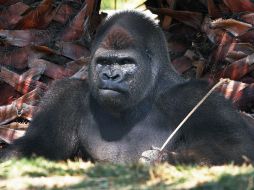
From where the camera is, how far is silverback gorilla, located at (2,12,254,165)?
21.5 ft

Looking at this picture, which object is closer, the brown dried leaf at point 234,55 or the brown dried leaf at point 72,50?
the brown dried leaf at point 234,55

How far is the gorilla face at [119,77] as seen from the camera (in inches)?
256

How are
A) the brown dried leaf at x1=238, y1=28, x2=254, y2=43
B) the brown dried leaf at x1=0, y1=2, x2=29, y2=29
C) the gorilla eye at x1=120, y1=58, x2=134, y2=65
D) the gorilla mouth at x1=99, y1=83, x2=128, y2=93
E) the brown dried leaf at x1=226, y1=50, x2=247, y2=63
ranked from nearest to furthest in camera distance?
the gorilla mouth at x1=99, y1=83, x2=128, y2=93 → the gorilla eye at x1=120, y1=58, x2=134, y2=65 → the brown dried leaf at x1=226, y1=50, x2=247, y2=63 → the brown dried leaf at x1=238, y1=28, x2=254, y2=43 → the brown dried leaf at x1=0, y1=2, x2=29, y2=29

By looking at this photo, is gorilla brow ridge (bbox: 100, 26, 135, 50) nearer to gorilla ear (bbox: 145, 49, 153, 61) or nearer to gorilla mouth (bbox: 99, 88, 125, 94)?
gorilla ear (bbox: 145, 49, 153, 61)

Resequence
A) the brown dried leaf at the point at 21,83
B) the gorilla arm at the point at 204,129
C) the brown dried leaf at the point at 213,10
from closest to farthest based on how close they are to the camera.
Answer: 1. the gorilla arm at the point at 204,129
2. the brown dried leaf at the point at 21,83
3. the brown dried leaf at the point at 213,10

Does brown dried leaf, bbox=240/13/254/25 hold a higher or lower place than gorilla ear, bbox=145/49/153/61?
higher

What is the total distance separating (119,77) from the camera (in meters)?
6.61

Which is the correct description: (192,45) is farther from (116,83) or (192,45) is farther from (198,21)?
(116,83)

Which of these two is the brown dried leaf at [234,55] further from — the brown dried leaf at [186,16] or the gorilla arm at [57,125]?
the gorilla arm at [57,125]

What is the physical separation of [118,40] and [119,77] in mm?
431

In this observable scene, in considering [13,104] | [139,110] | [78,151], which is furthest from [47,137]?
[13,104]

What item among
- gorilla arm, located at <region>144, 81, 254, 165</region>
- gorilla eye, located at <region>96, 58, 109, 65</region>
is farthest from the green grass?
gorilla eye, located at <region>96, 58, 109, 65</region>

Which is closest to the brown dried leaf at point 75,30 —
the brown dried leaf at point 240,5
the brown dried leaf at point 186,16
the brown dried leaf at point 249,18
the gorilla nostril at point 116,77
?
the brown dried leaf at point 186,16

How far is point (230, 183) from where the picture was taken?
4277 millimetres
